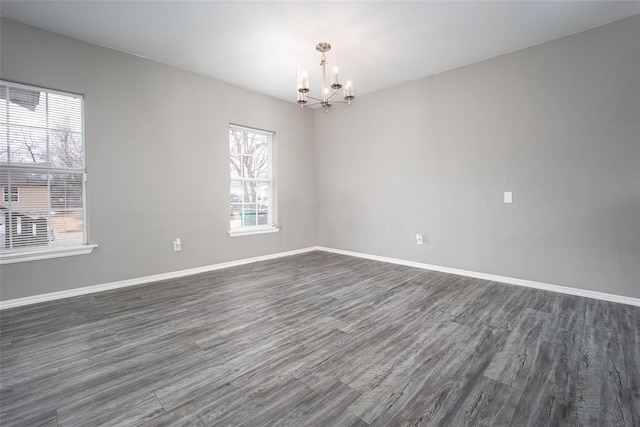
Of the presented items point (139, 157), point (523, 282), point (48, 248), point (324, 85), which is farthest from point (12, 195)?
point (523, 282)

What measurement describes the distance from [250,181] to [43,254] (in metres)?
2.69

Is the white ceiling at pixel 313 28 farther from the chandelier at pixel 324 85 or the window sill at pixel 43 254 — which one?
the window sill at pixel 43 254

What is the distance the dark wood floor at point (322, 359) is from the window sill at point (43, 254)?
0.48 metres

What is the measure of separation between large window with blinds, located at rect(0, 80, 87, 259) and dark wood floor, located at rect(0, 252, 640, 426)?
2.37 feet

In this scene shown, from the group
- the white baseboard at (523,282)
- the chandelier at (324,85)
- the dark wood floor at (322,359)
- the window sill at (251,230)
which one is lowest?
the dark wood floor at (322,359)

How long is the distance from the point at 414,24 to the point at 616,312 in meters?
3.36

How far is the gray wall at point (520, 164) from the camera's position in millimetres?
2799

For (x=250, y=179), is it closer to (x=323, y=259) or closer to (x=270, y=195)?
(x=270, y=195)

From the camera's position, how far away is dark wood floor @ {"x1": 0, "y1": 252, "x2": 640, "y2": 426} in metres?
1.40

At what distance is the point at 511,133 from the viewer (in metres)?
3.39

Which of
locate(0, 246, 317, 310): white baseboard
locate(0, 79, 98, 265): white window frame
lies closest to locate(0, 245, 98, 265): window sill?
locate(0, 79, 98, 265): white window frame

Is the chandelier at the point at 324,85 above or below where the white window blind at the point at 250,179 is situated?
above

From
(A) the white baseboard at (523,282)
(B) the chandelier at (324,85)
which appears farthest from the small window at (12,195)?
(A) the white baseboard at (523,282)

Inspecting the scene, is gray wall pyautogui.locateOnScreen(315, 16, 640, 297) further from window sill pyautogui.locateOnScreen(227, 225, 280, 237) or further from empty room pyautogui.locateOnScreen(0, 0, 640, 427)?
window sill pyautogui.locateOnScreen(227, 225, 280, 237)
